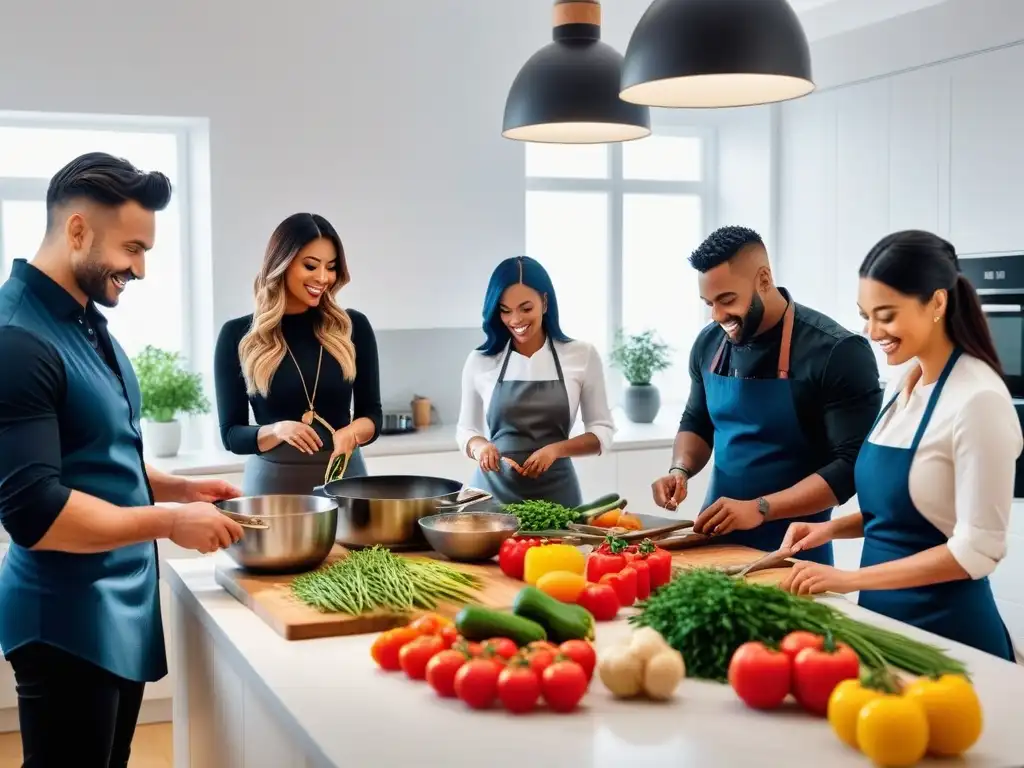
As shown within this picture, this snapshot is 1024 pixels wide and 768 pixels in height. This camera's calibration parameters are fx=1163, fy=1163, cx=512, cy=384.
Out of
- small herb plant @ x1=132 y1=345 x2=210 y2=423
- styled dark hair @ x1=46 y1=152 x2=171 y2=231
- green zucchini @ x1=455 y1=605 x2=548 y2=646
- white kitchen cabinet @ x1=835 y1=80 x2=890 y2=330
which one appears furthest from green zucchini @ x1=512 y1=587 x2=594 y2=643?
white kitchen cabinet @ x1=835 y1=80 x2=890 y2=330

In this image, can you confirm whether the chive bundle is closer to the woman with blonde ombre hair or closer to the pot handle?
the pot handle

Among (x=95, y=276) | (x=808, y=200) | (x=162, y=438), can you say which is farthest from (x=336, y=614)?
(x=808, y=200)

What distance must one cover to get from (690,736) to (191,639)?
1455 mm

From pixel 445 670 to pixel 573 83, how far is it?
1.66 meters

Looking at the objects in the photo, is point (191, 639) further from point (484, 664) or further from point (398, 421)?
point (398, 421)

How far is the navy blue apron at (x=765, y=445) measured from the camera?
315 cm

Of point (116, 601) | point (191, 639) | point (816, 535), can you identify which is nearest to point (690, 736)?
point (816, 535)

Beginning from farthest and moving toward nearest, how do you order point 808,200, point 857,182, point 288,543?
1. point 808,200
2. point 857,182
3. point 288,543

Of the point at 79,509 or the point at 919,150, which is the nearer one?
the point at 79,509

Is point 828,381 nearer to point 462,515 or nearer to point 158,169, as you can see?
point 462,515

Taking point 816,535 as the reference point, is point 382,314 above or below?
above

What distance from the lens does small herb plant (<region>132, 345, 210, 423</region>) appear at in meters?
4.93

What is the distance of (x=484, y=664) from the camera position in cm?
185

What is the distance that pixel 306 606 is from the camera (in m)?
2.39
